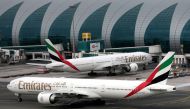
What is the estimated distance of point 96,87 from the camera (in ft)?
193

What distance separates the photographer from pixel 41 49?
13450cm

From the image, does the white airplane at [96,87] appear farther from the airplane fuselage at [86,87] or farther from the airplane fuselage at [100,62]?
the airplane fuselage at [100,62]

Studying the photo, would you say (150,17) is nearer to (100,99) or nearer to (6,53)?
(6,53)

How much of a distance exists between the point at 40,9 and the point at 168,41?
38157 millimetres

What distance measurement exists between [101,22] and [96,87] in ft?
227

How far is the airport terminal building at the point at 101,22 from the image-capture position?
11575cm

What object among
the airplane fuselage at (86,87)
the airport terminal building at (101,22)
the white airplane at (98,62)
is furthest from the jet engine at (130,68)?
the airplane fuselage at (86,87)

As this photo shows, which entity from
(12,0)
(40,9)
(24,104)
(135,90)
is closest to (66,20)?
(40,9)

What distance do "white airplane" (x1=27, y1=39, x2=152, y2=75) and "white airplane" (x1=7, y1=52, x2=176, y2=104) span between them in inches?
937

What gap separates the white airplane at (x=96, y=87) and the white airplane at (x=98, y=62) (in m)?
23.8

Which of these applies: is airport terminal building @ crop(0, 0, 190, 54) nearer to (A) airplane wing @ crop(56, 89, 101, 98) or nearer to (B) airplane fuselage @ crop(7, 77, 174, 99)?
(B) airplane fuselage @ crop(7, 77, 174, 99)

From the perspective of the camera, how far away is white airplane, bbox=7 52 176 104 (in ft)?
182

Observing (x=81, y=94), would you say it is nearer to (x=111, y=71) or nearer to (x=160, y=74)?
(x=160, y=74)

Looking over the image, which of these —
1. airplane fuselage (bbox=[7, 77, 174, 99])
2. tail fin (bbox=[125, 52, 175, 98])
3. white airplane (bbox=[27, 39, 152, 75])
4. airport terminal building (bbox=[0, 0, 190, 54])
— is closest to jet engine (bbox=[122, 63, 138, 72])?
white airplane (bbox=[27, 39, 152, 75])
